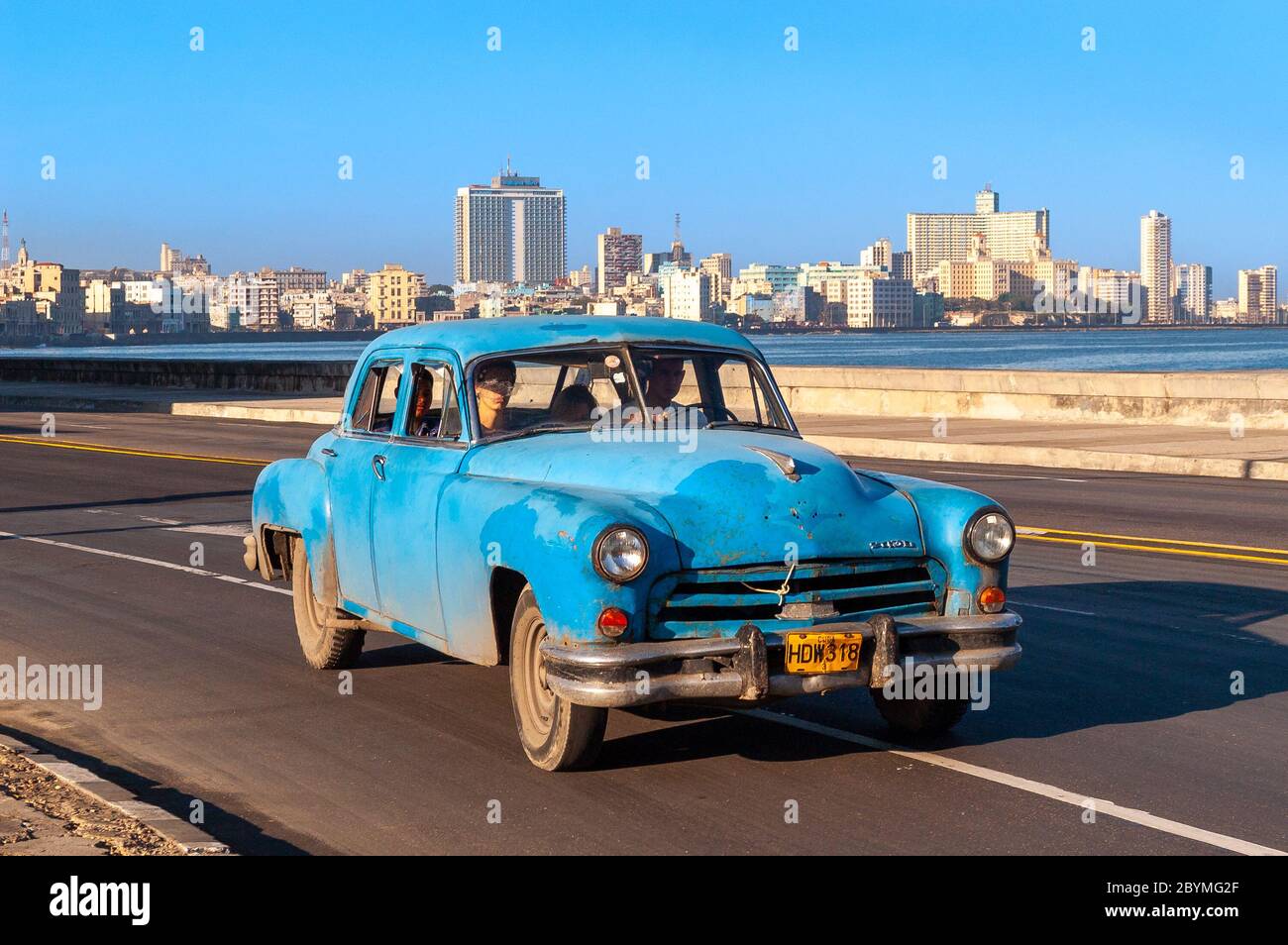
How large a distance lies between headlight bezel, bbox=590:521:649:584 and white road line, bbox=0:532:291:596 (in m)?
6.18

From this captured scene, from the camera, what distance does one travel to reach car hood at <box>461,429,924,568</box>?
267 inches

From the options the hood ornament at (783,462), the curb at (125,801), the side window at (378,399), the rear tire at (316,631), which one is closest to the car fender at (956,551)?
the hood ornament at (783,462)

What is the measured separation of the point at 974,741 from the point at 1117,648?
8.10ft

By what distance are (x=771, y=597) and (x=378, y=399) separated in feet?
9.80

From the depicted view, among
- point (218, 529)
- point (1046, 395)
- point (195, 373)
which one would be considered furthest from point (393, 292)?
point (218, 529)

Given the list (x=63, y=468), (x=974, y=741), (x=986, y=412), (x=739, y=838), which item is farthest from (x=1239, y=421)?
(x=739, y=838)

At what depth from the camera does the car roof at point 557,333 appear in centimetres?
816

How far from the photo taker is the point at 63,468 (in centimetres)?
2409

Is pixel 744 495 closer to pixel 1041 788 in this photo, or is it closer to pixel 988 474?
pixel 1041 788

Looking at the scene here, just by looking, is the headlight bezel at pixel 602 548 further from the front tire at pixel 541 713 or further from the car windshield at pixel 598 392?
the car windshield at pixel 598 392

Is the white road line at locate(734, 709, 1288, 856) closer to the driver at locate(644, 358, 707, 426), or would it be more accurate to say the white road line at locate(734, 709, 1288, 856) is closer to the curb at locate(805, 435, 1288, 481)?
the driver at locate(644, 358, 707, 426)

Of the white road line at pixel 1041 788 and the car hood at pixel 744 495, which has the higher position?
the car hood at pixel 744 495

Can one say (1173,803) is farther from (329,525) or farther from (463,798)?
(329,525)

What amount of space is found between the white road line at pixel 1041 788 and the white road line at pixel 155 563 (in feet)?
17.9
